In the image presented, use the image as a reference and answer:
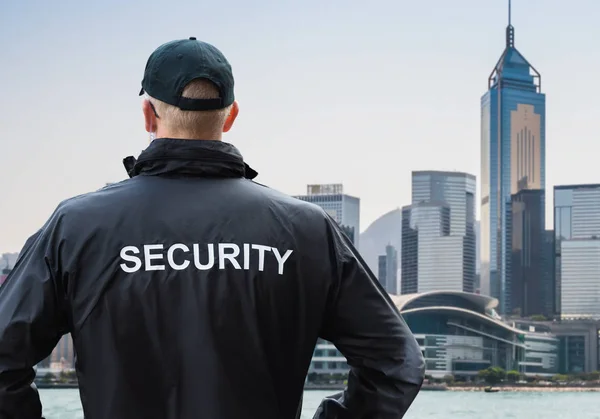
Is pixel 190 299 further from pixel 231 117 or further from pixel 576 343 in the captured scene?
pixel 576 343

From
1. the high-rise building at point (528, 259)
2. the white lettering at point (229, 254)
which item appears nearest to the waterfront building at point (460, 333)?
the high-rise building at point (528, 259)

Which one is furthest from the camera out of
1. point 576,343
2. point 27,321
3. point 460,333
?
point 576,343

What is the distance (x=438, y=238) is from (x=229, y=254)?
135828 millimetres

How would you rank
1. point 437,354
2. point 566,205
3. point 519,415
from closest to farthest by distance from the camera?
point 519,415
point 437,354
point 566,205

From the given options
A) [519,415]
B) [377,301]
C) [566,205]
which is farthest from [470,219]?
[377,301]

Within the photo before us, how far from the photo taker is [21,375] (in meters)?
1.30

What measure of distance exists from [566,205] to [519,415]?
68090 mm

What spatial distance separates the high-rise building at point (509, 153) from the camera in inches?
5025

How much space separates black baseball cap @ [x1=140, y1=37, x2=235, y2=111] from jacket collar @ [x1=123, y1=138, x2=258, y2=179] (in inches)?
2.0

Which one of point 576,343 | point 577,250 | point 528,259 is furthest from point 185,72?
point 577,250

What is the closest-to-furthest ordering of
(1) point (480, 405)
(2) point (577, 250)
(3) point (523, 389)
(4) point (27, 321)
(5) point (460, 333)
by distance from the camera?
(4) point (27, 321) < (1) point (480, 405) < (5) point (460, 333) < (3) point (523, 389) < (2) point (577, 250)

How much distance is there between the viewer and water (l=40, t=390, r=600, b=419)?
6197 cm

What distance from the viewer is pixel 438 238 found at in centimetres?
13588

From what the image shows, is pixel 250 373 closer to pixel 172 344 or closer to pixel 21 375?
pixel 172 344
